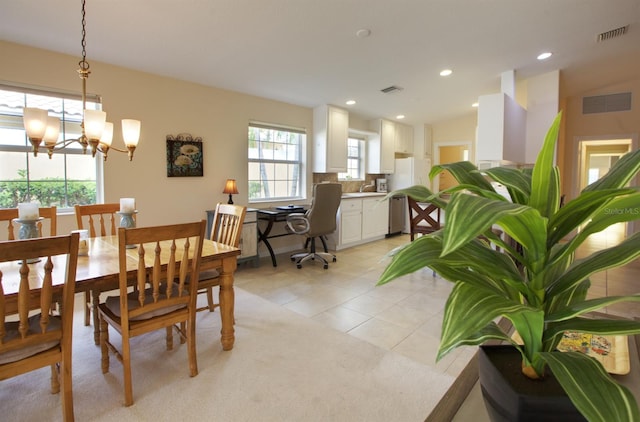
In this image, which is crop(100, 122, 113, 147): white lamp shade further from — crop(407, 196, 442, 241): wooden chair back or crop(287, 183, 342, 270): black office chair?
crop(407, 196, 442, 241): wooden chair back

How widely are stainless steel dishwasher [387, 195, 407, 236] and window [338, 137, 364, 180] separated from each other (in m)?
0.84

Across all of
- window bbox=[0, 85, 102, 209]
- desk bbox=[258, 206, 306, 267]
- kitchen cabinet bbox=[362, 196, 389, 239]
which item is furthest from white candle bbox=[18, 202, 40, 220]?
kitchen cabinet bbox=[362, 196, 389, 239]

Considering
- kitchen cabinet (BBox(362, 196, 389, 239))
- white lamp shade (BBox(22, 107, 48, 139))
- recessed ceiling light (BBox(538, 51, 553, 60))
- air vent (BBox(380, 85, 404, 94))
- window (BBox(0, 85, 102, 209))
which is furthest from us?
kitchen cabinet (BBox(362, 196, 389, 239))

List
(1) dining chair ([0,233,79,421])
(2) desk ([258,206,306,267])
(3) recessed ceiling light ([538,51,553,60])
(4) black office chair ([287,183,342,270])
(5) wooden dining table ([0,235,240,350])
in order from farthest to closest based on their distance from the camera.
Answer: (2) desk ([258,206,306,267]) → (4) black office chair ([287,183,342,270]) → (3) recessed ceiling light ([538,51,553,60]) → (5) wooden dining table ([0,235,240,350]) → (1) dining chair ([0,233,79,421])

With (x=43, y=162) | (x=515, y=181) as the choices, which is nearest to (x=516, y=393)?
(x=515, y=181)

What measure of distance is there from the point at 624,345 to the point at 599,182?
828 mm

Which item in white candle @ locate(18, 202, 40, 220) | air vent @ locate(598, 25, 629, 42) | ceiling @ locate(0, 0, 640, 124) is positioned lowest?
white candle @ locate(18, 202, 40, 220)

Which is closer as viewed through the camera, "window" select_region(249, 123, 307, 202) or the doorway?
"window" select_region(249, 123, 307, 202)

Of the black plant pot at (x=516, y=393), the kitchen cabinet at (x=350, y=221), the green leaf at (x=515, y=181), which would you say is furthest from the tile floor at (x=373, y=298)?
the green leaf at (x=515, y=181)

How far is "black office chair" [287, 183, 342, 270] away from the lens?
4363mm

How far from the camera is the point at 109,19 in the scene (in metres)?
2.71

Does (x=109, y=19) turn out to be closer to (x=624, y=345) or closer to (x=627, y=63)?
(x=624, y=345)

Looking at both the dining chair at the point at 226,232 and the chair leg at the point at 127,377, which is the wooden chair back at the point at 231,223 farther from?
the chair leg at the point at 127,377

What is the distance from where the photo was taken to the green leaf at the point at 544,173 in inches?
18.9
